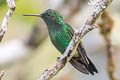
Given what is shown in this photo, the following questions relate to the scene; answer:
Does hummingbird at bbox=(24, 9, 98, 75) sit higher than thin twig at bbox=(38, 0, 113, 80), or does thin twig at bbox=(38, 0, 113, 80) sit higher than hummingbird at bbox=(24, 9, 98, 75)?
thin twig at bbox=(38, 0, 113, 80)

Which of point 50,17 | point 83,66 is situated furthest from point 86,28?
point 50,17

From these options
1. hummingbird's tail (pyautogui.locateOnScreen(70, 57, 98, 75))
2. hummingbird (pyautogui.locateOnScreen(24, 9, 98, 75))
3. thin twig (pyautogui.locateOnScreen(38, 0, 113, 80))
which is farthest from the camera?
hummingbird (pyautogui.locateOnScreen(24, 9, 98, 75))

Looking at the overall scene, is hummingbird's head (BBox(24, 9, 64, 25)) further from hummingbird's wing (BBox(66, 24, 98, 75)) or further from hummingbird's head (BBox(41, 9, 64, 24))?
hummingbird's wing (BBox(66, 24, 98, 75))

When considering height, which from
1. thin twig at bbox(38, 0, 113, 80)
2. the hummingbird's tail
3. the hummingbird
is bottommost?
the hummingbird's tail

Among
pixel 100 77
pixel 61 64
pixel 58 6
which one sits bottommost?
pixel 100 77

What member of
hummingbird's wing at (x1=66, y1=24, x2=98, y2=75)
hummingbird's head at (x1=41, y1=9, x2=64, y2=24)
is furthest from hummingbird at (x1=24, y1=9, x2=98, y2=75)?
hummingbird's wing at (x1=66, y1=24, x2=98, y2=75)

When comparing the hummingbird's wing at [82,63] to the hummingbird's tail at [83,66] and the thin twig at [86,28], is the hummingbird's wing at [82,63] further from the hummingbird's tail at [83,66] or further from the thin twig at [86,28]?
the thin twig at [86,28]

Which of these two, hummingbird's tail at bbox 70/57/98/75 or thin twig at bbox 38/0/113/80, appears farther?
hummingbird's tail at bbox 70/57/98/75

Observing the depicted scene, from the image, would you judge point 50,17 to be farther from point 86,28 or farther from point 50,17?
point 86,28

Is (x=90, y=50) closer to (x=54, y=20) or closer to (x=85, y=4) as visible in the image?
(x=85, y=4)

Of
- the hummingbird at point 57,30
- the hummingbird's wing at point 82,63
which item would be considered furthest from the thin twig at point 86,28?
the hummingbird at point 57,30

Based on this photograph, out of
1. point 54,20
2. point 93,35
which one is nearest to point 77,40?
point 54,20
